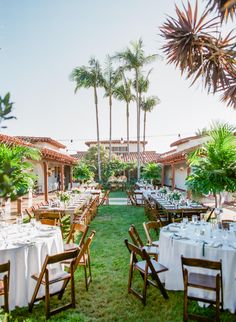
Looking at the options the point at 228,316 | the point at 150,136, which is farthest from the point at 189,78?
the point at 150,136

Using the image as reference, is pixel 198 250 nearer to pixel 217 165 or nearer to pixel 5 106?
pixel 217 165

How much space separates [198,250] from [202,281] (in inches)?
20.0

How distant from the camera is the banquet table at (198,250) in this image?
3.86m

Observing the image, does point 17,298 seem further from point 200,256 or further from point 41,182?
point 41,182

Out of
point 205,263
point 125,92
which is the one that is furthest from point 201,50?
point 125,92

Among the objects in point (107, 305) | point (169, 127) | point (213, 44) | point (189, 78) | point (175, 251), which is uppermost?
point (169, 127)

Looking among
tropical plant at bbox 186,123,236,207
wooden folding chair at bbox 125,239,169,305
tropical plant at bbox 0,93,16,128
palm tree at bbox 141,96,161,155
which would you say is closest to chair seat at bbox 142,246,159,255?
wooden folding chair at bbox 125,239,169,305

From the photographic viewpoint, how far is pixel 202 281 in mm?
3684

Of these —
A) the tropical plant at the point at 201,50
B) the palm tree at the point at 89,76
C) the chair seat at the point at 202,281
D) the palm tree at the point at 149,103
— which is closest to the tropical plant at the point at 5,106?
the chair seat at the point at 202,281

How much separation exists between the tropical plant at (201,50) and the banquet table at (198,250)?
324 cm

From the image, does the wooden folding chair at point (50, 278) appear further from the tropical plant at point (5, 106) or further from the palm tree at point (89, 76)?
the palm tree at point (89, 76)

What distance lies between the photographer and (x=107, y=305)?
407 cm

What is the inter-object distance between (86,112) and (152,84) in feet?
25.9

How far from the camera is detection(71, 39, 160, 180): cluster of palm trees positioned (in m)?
23.0
